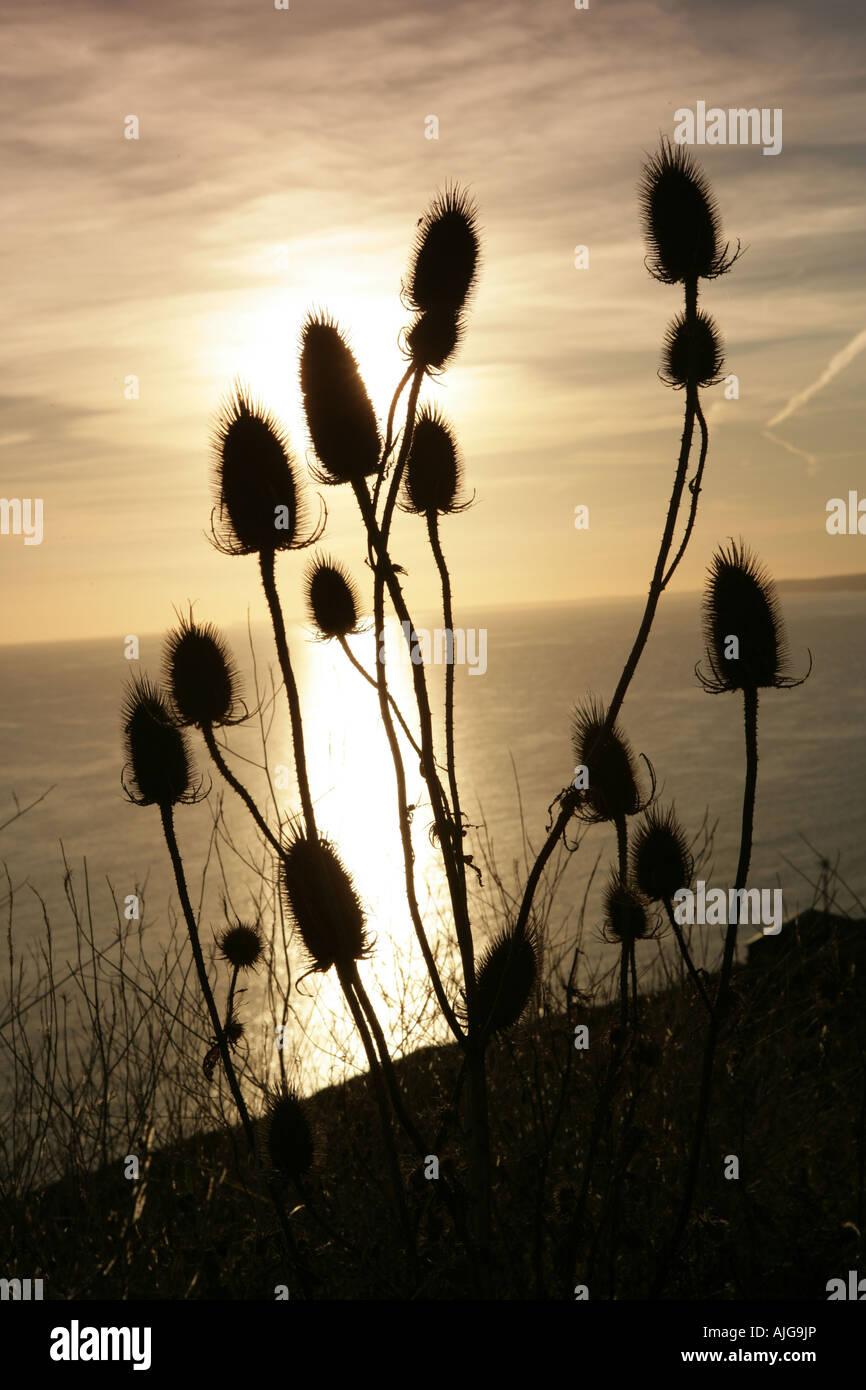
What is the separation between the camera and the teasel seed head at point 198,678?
4.34m

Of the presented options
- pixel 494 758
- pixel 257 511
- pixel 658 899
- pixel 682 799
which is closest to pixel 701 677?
pixel 658 899

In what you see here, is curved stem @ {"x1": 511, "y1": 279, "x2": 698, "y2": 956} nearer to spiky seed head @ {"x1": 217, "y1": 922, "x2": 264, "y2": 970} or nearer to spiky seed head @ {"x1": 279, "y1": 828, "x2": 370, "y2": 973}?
spiky seed head @ {"x1": 279, "y1": 828, "x2": 370, "y2": 973}

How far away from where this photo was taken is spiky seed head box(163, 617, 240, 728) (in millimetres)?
4344

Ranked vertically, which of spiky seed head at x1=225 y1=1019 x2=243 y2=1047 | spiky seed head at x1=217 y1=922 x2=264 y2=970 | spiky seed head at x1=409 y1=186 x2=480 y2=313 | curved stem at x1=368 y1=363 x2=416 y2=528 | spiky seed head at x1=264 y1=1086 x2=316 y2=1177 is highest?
spiky seed head at x1=409 y1=186 x2=480 y2=313

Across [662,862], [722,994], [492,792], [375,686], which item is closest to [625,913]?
[662,862]

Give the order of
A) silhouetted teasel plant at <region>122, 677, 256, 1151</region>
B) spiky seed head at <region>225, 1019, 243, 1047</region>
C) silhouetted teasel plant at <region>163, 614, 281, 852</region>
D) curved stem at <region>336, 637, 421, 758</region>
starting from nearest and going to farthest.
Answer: curved stem at <region>336, 637, 421, 758</region> < silhouetted teasel plant at <region>163, 614, 281, 852</region> < silhouetted teasel plant at <region>122, 677, 256, 1151</region> < spiky seed head at <region>225, 1019, 243, 1047</region>

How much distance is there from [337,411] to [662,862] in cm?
238

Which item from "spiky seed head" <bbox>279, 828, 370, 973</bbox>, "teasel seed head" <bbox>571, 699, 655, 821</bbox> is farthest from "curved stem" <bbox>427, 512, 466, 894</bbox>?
"teasel seed head" <bbox>571, 699, 655, 821</bbox>

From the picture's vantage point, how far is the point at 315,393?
3783 mm

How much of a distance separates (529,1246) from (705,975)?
1740 mm

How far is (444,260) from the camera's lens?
3.82 meters

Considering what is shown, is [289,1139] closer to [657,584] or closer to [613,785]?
[613,785]

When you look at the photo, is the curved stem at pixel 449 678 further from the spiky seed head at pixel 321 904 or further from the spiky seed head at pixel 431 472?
the spiky seed head at pixel 321 904

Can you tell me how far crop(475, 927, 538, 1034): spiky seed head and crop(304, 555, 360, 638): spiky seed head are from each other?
146cm
